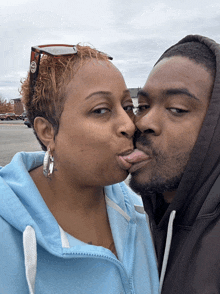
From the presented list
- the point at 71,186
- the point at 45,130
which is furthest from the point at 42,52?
the point at 71,186

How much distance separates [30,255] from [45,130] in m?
0.74

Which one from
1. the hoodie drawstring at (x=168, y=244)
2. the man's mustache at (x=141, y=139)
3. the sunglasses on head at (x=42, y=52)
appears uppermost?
the sunglasses on head at (x=42, y=52)

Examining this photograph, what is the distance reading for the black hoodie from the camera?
1.40 meters

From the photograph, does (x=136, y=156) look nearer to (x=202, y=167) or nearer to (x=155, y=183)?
(x=155, y=183)

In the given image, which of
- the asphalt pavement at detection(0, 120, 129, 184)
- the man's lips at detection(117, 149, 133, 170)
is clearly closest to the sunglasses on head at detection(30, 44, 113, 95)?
the man's lips at detection(117, 149, 133, 170)

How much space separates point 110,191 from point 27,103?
0.91 m

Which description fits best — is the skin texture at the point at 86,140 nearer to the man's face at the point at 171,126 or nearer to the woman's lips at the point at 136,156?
the woman's lips at the point at 136,156

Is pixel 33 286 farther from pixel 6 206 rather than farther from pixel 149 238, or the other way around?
pixel 149 238

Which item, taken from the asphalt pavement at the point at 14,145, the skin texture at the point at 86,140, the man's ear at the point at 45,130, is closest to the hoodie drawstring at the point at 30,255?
the skin texture at the point at 86,140

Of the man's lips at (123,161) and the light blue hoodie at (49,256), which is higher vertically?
the man's lips at (123,161)

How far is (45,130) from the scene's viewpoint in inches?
65.3

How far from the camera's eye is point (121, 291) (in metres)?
1.55

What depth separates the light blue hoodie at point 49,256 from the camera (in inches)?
50.3

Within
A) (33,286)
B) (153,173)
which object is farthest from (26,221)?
(153,173)
